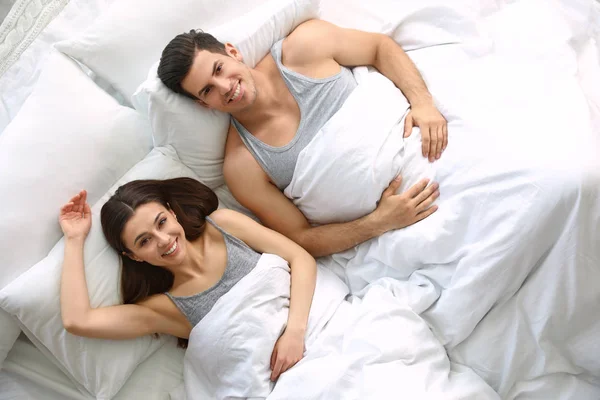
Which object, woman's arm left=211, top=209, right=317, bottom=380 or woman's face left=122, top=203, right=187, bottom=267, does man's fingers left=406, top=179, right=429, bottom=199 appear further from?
woman's face left=122, top=203, right=187, bottom=267

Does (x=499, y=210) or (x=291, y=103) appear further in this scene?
(x=291, y=103)

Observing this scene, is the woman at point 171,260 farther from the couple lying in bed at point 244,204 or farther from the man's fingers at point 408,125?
the man's fingers at point 408,125

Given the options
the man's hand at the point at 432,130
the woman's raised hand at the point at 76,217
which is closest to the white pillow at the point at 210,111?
the woman's raised hand at the point at 76,217

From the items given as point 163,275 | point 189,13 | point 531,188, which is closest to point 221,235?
point 163,275

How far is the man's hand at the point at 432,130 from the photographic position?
1313 mm

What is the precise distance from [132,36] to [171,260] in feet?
2.18

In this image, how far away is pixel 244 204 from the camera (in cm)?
148

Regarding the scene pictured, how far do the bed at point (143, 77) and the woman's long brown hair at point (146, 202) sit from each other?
0.29ft

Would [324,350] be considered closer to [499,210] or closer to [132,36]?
[499,210]

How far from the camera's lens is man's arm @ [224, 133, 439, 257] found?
4.47ft

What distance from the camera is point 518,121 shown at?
3.94 ft

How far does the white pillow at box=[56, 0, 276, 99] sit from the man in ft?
0.47

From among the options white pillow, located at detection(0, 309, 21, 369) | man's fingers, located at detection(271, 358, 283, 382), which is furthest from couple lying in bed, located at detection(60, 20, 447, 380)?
white pillow, located at detection(0, 309, 21, 369)

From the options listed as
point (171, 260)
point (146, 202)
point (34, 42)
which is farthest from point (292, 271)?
point (34, 42)
